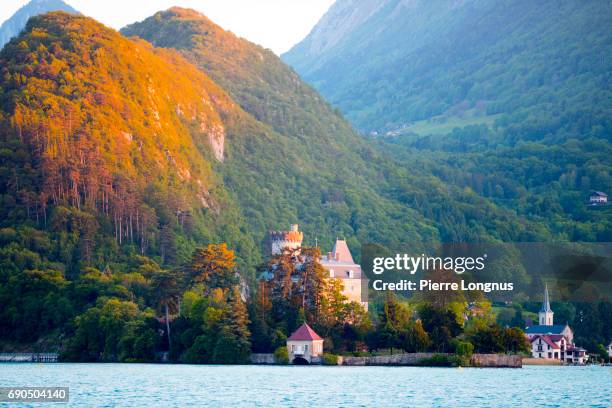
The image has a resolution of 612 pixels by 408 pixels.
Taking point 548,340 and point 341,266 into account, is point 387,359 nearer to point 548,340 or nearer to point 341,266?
point 341,266

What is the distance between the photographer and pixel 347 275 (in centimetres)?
14762

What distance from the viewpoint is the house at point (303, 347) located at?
396 ft

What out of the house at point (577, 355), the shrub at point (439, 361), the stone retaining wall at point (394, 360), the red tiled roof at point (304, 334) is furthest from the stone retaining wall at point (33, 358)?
the house at point (577, 355)

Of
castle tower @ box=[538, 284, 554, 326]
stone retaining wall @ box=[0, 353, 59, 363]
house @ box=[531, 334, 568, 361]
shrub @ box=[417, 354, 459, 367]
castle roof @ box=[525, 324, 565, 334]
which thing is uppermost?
castle tower @ box=[538, 284, 554, 326]

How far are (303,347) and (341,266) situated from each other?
27864mm

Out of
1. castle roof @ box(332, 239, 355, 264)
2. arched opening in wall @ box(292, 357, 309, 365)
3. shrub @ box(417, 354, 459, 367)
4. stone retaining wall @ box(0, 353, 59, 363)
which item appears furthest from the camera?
castle roof @ box(332, 239, 355, 264)

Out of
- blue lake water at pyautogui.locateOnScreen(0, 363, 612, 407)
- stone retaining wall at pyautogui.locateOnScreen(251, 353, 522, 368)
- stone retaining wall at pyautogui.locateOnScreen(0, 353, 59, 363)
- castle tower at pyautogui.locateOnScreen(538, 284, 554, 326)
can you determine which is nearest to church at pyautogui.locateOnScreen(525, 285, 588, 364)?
castle tower at pyautogui.locateOnScreen(538, 284, 554, 326)

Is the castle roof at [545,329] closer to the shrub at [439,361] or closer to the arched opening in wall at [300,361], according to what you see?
the shrub at [439,361]

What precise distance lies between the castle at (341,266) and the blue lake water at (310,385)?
2997cm

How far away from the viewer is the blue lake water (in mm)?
77500

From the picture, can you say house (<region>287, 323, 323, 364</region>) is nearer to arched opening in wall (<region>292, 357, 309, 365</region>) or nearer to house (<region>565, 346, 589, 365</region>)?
arched opening in wall (<region>292, 357, 309, 365</region>)

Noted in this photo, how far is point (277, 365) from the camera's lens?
11950 cm

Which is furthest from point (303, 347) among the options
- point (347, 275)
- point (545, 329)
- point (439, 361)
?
point (545, 329)

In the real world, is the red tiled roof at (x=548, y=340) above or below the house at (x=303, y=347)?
above
